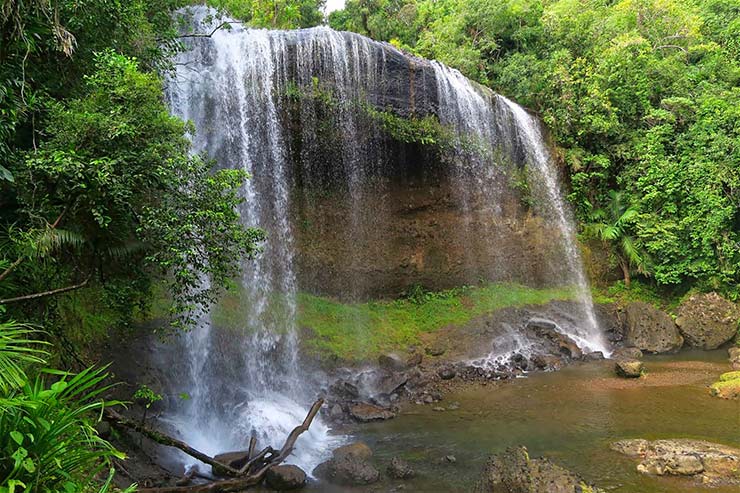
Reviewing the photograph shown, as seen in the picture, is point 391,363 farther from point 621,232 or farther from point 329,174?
point 621,232

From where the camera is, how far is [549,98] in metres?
17.2

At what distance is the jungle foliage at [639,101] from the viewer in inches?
557

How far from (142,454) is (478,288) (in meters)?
11.1

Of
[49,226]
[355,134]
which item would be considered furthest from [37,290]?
[355,134]

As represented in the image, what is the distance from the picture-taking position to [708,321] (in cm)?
1319

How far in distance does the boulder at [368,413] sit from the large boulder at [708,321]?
9.42 meters

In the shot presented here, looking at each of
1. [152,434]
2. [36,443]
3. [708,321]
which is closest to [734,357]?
[708,321]

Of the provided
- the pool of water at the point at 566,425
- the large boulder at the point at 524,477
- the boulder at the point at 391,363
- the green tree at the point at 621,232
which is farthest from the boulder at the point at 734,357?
the large boulder at the point at 524,477

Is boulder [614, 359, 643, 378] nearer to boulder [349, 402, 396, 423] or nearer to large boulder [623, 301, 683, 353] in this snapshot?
large boulder [623, 301, 683, 353]

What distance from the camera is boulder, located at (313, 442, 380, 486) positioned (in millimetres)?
6376

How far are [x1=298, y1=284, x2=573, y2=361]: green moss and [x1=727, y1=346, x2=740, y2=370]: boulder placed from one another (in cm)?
443

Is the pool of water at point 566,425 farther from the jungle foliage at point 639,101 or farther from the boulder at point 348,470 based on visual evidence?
the jungle foliage at point 639,101

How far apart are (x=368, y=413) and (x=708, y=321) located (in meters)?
10.3

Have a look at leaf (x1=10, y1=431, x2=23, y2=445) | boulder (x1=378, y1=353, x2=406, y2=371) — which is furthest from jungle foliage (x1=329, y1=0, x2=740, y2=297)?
leaf (x1=10, y1=431, x2=23, y2=445)
